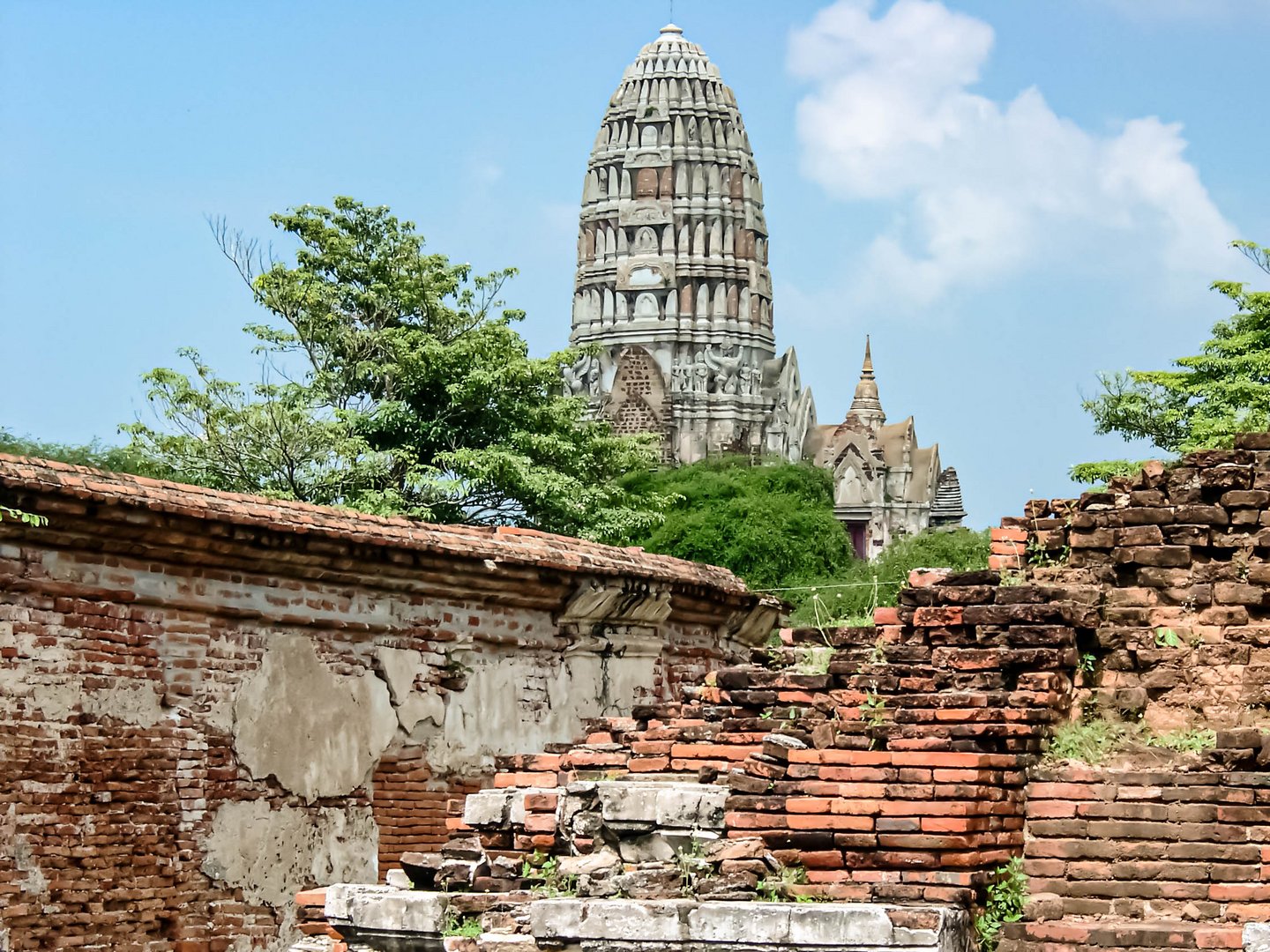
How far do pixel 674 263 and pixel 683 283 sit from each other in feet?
2.61

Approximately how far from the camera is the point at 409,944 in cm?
843

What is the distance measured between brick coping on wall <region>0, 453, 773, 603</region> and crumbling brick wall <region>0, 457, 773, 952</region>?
0.06 feet

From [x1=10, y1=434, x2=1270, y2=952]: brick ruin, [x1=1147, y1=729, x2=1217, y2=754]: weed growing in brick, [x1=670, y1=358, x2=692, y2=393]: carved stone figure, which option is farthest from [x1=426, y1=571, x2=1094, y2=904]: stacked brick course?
[x1=670, y1=358, x2=692, y2=393]: carved stone figure

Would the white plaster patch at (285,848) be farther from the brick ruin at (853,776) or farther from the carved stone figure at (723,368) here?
the carved stone figure at (723,368)

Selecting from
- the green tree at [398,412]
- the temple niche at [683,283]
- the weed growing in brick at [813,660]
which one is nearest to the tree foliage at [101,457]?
the green tree at [398,412]

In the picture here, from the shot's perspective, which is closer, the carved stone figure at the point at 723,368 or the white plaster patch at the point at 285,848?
the white plaster patch at the point at 285,848

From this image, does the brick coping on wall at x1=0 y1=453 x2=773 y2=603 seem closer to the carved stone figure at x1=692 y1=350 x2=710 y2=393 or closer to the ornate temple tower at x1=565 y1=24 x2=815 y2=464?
the ornate temple tower at x1=565 y1=24 x2=815 y2=464

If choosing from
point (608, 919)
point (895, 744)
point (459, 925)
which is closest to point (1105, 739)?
point (895, 744)

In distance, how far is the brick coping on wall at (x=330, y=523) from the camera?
9.91 metres

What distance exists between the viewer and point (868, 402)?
82062mm

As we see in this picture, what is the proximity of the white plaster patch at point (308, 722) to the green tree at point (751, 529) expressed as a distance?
1362 inches

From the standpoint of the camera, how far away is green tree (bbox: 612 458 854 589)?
51844mm

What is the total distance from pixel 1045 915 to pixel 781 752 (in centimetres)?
116

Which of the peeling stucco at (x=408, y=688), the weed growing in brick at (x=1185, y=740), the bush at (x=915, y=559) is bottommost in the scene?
the weed growing in brick at (x=1185, y=740)
